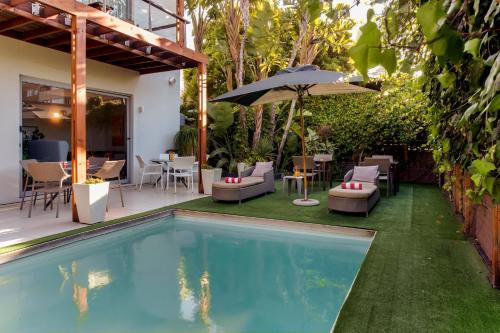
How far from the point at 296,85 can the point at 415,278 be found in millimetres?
5095

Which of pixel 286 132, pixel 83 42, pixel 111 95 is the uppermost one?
pixel 83 42

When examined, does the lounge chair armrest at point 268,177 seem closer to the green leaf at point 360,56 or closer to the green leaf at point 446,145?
the green leaf at point 446,145

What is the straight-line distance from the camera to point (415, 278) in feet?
12.1

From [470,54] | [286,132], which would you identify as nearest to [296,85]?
[286,132]

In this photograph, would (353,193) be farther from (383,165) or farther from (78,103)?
(78,103)

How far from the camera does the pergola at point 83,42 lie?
6.14 metres

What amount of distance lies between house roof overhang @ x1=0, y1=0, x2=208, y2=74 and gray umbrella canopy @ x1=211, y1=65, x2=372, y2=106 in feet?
7.67

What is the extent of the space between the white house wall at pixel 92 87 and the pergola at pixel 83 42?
29 centimetres

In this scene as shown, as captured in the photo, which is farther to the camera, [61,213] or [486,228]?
[61,213]

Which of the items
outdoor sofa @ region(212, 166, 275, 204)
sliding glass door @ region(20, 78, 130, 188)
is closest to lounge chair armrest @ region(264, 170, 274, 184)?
outdoor sofa @ region(212, 166, 275, 204)

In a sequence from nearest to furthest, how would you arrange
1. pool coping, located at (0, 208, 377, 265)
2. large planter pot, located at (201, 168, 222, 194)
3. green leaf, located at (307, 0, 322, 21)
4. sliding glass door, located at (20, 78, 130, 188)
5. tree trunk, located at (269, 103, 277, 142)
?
green leaf, located at (307, 0, 322, 21) → pool coping, located at (0, 208, 377, 265) → sliding glass door, located at (20, 78, 130, 188) → large planter pot, located at (201, 168, 222, 194) → tree trunk, located at (269, 103, 277, 142)

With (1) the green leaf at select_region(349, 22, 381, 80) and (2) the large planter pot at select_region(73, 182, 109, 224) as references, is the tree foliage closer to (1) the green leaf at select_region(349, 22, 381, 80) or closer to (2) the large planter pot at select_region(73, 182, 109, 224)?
(1) the green leaf at select_region(349, 22, 381, 80)

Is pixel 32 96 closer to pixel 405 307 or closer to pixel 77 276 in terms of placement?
pixel 77 276

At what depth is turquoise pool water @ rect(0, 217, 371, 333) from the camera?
317 cm
